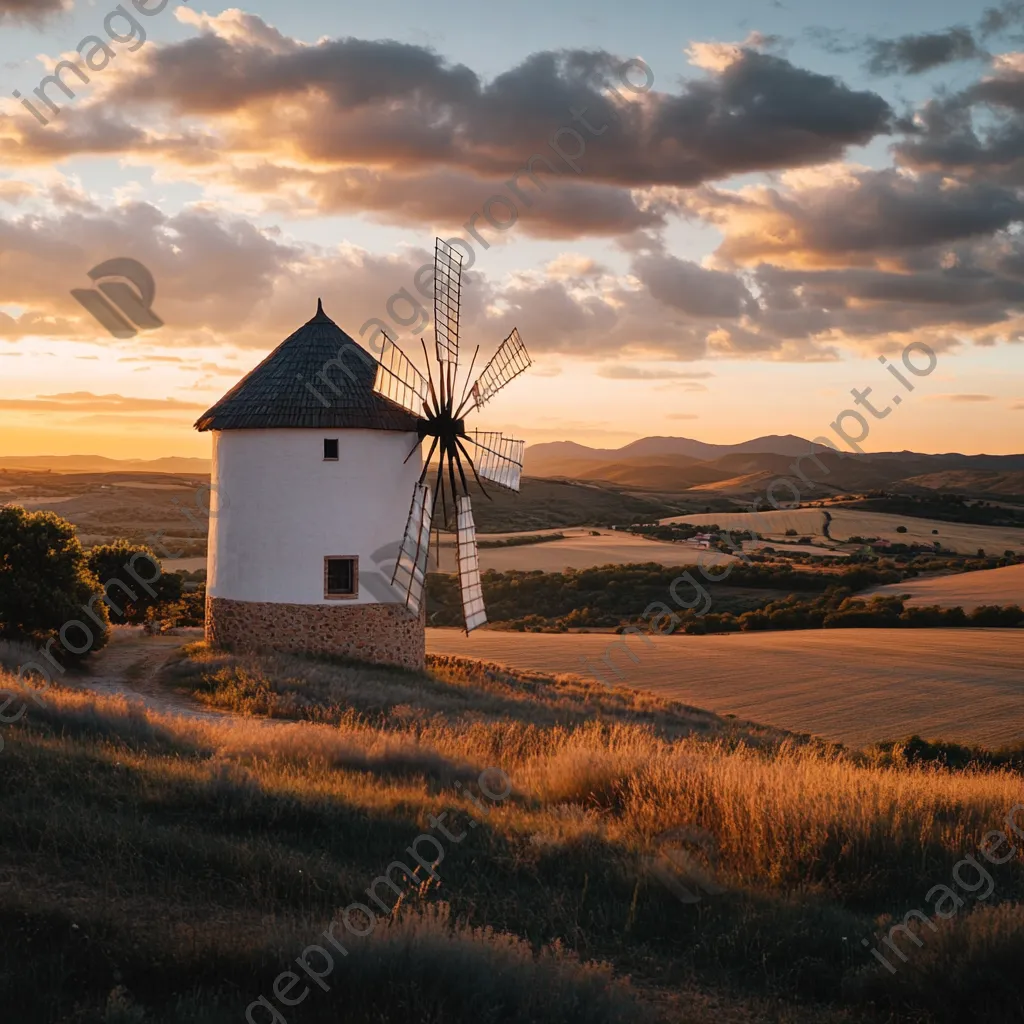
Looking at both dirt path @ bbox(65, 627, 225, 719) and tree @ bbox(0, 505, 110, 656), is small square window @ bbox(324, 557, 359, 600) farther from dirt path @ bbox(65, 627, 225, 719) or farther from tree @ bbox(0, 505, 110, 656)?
tree @ bbox(0, 505, 110, 656)

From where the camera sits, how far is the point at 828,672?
2683 cm

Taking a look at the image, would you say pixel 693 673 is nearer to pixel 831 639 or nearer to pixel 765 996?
pixel 831 639

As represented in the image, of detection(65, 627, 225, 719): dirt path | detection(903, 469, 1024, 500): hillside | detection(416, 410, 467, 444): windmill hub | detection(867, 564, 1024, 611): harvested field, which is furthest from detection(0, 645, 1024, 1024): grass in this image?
detection(903, 469, 1024, 500): hillside

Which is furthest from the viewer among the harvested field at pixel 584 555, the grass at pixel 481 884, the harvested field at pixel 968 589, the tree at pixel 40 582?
the harvested field at pixel 584 555

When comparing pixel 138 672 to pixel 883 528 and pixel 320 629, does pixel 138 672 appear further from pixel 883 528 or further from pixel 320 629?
pixel 883 528

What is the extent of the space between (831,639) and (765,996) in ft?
97.0

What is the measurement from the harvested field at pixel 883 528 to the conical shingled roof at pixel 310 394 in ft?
175

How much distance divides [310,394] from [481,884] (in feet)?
51.5

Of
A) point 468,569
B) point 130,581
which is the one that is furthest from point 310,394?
point 130,581

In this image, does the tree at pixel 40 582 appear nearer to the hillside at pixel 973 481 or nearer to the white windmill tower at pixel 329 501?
the white windmill tower at pixel 329 501

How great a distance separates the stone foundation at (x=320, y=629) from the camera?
20.8 meters

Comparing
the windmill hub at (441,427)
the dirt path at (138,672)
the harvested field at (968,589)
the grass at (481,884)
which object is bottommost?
the dirt path at (138,672)

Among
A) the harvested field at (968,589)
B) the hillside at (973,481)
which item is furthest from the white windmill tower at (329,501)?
the hillside at (973,481)

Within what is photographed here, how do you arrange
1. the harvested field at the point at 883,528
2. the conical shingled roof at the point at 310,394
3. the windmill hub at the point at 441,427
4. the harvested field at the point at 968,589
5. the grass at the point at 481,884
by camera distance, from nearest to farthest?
the grass at the point at 481,884 < the conical shingled roof at the point at 310,394 < the windmill hub at the point at 441,427 < the harvested field at the point at 968,589 < the harvested field at the point at 883,528
